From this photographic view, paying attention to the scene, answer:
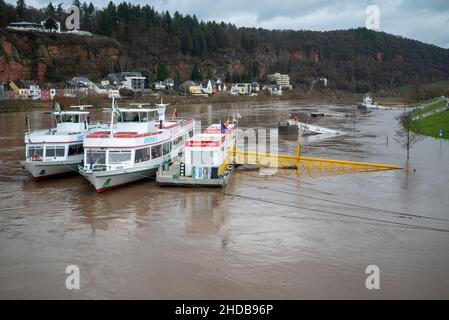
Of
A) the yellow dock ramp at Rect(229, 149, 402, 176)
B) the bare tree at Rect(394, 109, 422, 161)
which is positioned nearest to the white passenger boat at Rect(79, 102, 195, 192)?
the yellow dock ramp at Rect(229, 149, 402, 176)

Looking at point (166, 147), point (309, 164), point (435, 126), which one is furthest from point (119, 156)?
point (435, 126)

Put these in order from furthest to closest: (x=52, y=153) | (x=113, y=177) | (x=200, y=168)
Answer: (x=52, y=153) < (x=200, y=168) < (x=113, y=177)

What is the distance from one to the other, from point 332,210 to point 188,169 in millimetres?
8788

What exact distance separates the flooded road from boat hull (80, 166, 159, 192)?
1.70ft

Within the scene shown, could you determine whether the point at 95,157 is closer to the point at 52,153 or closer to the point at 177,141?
the point at 52,153

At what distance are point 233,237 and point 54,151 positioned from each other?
15313mm

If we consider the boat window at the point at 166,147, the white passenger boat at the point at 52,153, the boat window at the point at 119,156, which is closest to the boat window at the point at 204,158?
the boat window at the point at 119,156

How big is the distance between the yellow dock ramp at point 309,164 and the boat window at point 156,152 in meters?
5.25

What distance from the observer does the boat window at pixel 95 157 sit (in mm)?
24906

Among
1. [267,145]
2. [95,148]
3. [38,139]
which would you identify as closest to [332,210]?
[95,148]

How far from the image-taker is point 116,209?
71.1 ft

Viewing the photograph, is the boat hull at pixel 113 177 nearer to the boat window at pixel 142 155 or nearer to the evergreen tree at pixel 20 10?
the boat window at pixel 142 155

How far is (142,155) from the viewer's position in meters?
26.3

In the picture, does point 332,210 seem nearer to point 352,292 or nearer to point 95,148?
point 352,292
